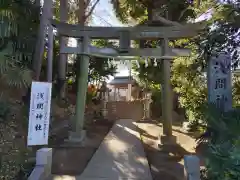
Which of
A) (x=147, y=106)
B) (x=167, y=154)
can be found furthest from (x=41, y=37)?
(x=147, y=106)

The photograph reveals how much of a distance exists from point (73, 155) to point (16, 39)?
11.1 feet

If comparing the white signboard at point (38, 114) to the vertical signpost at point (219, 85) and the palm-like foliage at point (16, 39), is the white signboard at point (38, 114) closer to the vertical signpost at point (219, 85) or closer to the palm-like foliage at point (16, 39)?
the palm-like foliage at point (16, 39)

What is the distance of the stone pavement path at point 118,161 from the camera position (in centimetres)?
615

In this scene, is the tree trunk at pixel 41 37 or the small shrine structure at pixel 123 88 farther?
the small shrine structure at pixel 123 88

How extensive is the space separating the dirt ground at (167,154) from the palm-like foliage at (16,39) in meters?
3.71

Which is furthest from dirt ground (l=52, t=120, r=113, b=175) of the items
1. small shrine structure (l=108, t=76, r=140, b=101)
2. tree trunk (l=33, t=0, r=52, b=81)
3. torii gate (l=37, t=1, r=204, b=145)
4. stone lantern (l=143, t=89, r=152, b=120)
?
small shrine structure (l=108, t=76, r=140, b=101)

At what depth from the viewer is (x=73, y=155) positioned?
7.79m

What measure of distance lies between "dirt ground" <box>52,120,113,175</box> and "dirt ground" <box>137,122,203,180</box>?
5.37 ft

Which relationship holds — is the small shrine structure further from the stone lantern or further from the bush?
the bush

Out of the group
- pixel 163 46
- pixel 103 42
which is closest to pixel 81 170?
pixel 163 46

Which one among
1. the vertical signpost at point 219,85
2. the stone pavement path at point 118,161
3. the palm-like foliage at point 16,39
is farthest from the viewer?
the vertical signpost at point 219,85

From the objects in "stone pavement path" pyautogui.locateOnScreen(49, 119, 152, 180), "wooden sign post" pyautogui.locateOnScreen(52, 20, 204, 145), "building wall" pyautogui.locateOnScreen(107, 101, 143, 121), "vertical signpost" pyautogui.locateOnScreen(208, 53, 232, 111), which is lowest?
"stone pavement path" pyautogui.locateOnScreen(49, 119, 152, 180)

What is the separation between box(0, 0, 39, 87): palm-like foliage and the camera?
594 centimetres

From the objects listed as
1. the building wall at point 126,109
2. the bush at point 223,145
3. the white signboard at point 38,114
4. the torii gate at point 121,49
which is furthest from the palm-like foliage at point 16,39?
the building wall at point 126,109
